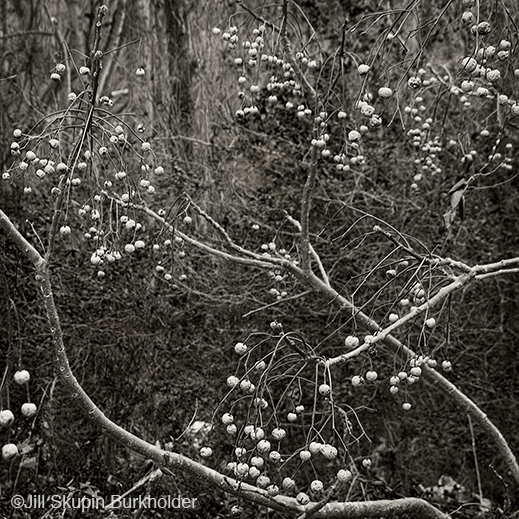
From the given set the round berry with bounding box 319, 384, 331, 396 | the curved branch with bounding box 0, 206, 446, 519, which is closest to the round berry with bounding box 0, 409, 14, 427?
the curved branch with bounding box 0, 206, 446, 519

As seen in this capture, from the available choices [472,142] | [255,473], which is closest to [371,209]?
[472,142]

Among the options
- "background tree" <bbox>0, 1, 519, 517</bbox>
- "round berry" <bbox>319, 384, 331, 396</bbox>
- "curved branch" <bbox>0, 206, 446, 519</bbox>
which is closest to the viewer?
"round berry" <bbox>319, 384, 331, 396</bbox>

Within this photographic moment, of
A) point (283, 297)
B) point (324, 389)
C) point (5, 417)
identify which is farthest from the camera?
point (283, 297)

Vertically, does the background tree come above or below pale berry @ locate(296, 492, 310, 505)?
above

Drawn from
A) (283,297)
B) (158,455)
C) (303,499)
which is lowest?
(303,499)

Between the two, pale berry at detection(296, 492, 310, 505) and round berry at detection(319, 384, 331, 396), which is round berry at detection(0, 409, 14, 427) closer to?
round berry at detection(319, 384, 331, 396)

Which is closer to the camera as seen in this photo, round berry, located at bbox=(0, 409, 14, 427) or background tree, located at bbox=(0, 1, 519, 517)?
round berry, located at bbox=(0, 409, 14, 427)

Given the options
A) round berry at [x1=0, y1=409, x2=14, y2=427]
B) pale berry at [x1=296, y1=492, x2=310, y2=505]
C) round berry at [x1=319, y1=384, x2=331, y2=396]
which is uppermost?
round berry at [x1=0, y1=409, x2=14, y2=427]

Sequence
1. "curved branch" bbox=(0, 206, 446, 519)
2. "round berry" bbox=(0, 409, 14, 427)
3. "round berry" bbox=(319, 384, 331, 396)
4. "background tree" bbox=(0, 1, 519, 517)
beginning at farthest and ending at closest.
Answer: "background tree" bbox=(0, 1, 519, 517)
"curved branch" bbox=(0, 206, 446, 519)
"round berry" bbox=(319, 384, 331, 396)
"round berry" bbox=(0, 409, 14, 427)

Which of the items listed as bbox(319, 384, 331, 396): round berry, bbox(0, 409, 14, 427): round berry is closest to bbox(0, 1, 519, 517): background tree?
bbox(319, 384, 331, 396): round berry

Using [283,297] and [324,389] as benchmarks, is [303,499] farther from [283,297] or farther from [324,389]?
[283,297]

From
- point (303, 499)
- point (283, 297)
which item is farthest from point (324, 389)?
point (283, 297)

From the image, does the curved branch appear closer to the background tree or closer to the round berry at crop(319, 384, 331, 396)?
the round berry at crop(319, 384, 331, 396)

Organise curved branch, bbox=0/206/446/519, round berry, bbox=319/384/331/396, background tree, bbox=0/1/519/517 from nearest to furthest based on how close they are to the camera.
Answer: round berry, bbox=319/384/331/396
curved branch, bbox=0/206/446/519
background tree, bbox=0/1/519/517
